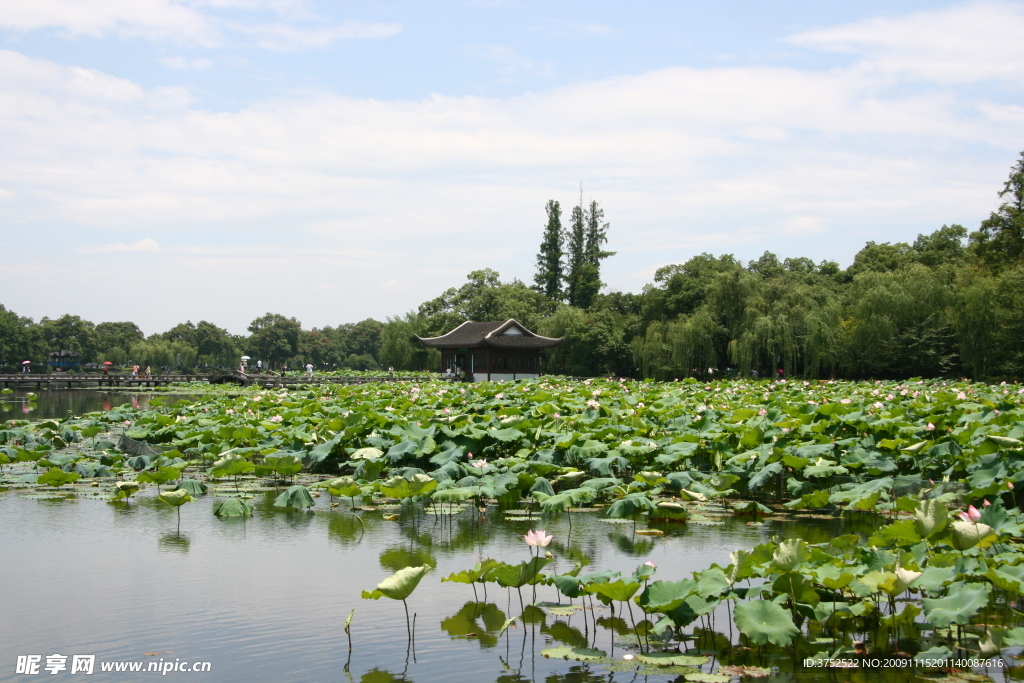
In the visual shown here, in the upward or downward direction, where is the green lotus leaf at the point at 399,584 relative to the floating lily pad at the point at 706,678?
upward

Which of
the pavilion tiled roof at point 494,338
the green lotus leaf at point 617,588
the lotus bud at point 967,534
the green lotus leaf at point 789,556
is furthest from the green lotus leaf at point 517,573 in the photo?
the pavilion tiled roof at point 494,338

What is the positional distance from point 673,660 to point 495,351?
95.5ft

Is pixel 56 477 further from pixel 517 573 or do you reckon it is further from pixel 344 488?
pixel 517 573

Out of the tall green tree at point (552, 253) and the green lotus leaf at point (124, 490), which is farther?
the tall green tree at point (552, 253)

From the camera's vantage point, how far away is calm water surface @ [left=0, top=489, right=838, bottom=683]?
10.7 ft

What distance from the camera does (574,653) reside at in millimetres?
3115

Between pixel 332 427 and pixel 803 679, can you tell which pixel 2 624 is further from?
pixel 332 427

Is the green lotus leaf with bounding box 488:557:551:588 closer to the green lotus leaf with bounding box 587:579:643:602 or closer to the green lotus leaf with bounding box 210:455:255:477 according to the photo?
the green lotus leaf with bounding box 587:579:643:602

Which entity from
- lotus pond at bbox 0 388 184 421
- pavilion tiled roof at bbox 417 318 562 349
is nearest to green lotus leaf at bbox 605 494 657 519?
lotus pond at bbox 0 388 184 421

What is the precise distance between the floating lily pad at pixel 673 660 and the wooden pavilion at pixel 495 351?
92.0 feet

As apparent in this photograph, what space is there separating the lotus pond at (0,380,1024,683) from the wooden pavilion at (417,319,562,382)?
2265 centimetres

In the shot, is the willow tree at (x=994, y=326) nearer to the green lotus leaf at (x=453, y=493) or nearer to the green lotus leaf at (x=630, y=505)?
the green lotus leaf at (x=630, y=505)

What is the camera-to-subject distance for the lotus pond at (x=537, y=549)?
10.2ft

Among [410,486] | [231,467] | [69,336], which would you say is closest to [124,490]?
[231,467]
